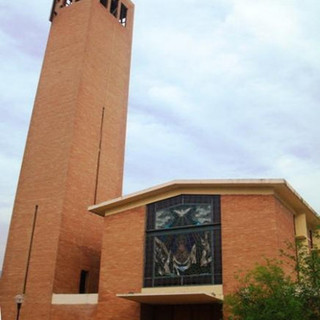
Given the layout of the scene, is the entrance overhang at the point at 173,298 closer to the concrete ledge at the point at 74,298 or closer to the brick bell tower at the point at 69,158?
the concrete ledge at the point at 74,298

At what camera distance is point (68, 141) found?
23984 mm

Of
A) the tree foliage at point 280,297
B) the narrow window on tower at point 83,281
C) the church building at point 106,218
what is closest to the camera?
the tree foliage at point 280,297

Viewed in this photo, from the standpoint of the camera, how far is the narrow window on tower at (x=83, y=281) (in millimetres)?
22516

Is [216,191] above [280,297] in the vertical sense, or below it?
above

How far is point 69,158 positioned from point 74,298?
7030mm

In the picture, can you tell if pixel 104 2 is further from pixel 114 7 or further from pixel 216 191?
pixel 216 191

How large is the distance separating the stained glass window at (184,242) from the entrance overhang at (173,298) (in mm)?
686

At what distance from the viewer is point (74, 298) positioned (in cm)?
2012

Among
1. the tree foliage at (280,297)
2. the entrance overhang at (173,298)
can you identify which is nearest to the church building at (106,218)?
the entrance overhang at (173,298)

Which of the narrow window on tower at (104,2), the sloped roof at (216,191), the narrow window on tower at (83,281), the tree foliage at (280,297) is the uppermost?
the narrow window on tower at (104,2)

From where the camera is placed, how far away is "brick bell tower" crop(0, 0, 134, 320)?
21734 millimetres

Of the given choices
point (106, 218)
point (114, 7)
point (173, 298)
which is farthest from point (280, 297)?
point (114, 7)

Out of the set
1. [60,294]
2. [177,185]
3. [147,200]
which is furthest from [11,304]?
[177,185]

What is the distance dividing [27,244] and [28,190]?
9.67 feet
